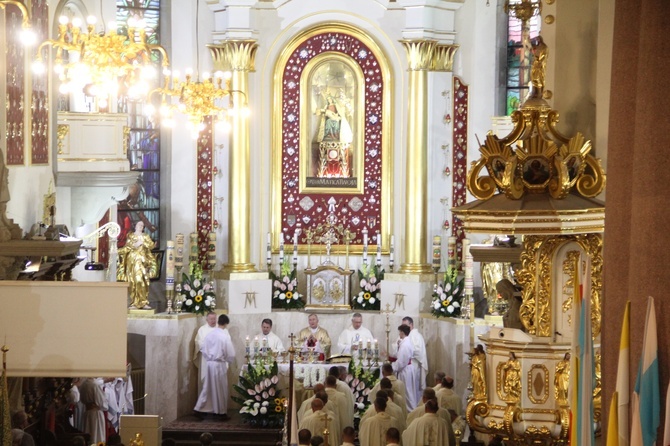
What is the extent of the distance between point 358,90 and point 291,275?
3.03 metres

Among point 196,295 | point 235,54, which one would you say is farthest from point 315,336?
point 235,54

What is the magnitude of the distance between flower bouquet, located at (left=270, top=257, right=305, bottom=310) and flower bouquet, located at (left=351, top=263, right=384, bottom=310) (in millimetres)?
870

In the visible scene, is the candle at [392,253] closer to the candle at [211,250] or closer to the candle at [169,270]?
the candle at [211,250]

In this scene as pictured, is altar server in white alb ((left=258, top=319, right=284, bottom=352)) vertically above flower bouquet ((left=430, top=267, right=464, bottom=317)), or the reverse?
flower bouquet ((left=430, top=267, right=464, bottom=317))

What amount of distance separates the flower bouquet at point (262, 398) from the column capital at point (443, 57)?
532cm

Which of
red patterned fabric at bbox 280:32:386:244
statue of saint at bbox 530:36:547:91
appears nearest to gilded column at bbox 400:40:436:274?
red patterned fabric at bbox 280:32:386:244

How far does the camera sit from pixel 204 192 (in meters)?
20.3

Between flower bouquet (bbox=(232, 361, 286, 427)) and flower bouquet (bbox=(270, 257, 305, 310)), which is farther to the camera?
flower bouquet (bbox=(270, 257, 305, 310))

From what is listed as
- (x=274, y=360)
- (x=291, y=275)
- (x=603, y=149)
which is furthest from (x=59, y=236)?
(x=603, y=149)

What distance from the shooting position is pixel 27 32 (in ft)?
35.2

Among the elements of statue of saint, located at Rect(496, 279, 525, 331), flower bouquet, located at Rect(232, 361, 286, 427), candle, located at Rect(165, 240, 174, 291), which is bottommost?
flower bouquet, located at Rect(232, 361, 286, 427)

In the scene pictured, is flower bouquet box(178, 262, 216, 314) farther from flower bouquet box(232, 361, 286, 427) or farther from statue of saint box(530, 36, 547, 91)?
statue of saint box(530, 36, 547, 91)

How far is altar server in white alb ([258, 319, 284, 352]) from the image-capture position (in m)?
18.6

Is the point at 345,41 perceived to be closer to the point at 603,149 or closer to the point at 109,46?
the point at 109,46
